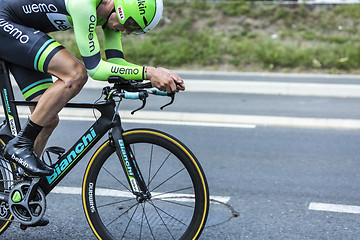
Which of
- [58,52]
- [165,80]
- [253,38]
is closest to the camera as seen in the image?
[165,80]

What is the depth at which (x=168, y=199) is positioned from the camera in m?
4.42

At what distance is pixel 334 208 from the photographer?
4.76 m

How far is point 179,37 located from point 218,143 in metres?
8.94

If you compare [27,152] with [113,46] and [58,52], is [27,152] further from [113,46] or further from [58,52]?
[113,46]

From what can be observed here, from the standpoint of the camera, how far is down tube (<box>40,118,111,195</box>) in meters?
3.54

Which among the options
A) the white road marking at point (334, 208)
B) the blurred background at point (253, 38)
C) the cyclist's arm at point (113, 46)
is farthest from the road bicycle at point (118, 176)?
the blurred background at point (253, 38)

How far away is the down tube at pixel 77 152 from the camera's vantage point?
3.54m

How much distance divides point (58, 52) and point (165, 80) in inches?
28.1

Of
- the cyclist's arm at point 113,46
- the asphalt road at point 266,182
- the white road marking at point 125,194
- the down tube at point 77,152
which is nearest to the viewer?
the down tube at point 77,152

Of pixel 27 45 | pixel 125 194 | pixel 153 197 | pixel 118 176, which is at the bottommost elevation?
pixel 125 194

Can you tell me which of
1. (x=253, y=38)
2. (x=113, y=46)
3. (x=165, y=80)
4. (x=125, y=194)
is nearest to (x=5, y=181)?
(x=125, y=194)

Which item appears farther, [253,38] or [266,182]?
[253,38]

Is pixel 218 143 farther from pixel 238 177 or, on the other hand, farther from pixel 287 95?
pixel 287 95

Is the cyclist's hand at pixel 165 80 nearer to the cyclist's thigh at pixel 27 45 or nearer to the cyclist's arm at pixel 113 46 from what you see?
the cyclist's arm at pixel 113 46
